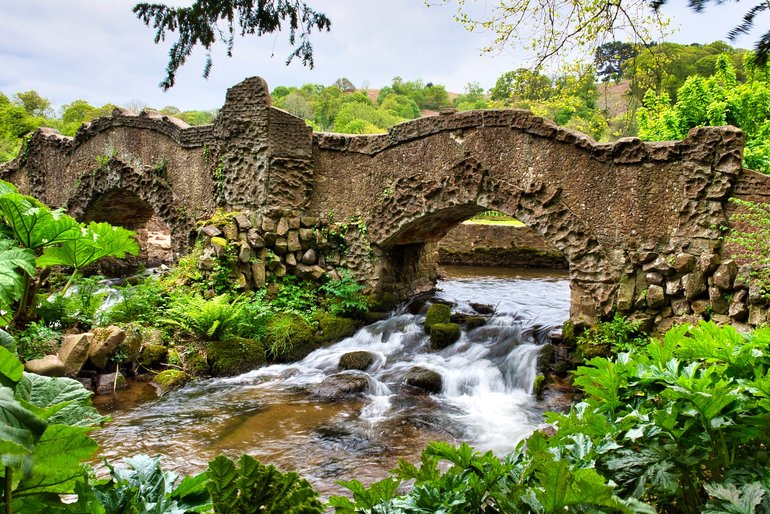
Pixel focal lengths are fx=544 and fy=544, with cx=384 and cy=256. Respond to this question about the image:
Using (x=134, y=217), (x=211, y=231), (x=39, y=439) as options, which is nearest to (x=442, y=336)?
(x=211, y=231)

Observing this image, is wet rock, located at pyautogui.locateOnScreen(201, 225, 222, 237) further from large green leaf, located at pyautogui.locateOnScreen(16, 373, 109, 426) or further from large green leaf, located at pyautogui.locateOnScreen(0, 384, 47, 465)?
large green leaf, located at pyautogui.locateOnScreen(0, 384, 47, 465)

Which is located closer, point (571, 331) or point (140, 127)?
point (571, 331)

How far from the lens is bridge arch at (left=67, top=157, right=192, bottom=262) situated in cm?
1066

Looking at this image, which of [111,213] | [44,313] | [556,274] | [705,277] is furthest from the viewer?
[556,274]

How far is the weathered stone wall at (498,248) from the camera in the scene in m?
16.2

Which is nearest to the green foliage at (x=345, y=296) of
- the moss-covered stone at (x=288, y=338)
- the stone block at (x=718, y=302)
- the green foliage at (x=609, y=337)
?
the moss-covered stone at (x=288, y=338)

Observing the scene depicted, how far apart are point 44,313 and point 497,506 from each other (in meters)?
6.92

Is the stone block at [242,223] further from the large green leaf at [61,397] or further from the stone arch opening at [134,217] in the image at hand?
the large green leaf at [61,397]

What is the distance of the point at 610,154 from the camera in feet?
22.5

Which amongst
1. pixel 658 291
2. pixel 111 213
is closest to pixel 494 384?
pixel 658 291

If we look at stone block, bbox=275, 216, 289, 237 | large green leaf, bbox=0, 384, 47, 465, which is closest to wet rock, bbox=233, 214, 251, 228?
stone block, bbox=275, 216, 289, 237

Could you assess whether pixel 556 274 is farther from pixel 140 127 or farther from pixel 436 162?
pixel 140 127

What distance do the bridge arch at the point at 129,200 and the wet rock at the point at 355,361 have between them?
4.15m

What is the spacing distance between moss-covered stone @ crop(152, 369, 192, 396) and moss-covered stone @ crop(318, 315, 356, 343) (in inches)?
87.1
